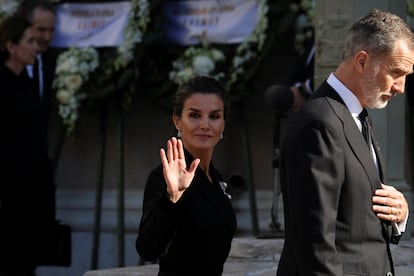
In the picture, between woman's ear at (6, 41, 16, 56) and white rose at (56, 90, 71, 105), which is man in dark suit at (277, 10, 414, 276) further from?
white rose at (56, 90, 71, 105)

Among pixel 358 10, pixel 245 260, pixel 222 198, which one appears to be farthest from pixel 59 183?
pixel 222 198

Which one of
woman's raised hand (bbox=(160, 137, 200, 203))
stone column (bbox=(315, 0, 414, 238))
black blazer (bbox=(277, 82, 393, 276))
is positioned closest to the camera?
black blazer (bbox=(277, 82, 393, 276))

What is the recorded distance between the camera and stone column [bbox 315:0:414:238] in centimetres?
587

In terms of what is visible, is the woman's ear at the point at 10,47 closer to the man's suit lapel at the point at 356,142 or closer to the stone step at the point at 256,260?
the stone step at the point at 256,260

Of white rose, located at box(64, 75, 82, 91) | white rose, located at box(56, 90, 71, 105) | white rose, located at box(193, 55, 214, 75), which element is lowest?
white rose, located at box(56, 90, 71, 105)

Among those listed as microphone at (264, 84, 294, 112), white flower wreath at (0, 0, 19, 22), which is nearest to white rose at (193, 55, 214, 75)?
microphone at (264, 84, 294, 112)

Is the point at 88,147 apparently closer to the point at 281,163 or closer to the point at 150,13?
the point at 150,13

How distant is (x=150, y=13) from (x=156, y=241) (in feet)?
14.1

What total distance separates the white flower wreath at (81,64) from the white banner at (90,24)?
4.7 inches

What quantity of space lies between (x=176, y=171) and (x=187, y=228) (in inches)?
12.5

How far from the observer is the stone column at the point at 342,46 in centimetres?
587

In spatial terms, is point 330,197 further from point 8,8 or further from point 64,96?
point 8,8

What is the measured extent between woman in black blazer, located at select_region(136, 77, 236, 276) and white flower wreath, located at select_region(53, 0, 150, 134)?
3.52 metres

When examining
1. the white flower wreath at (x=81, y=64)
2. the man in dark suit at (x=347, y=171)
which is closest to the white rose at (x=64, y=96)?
the white flower wreath at (x=81, y=64)
